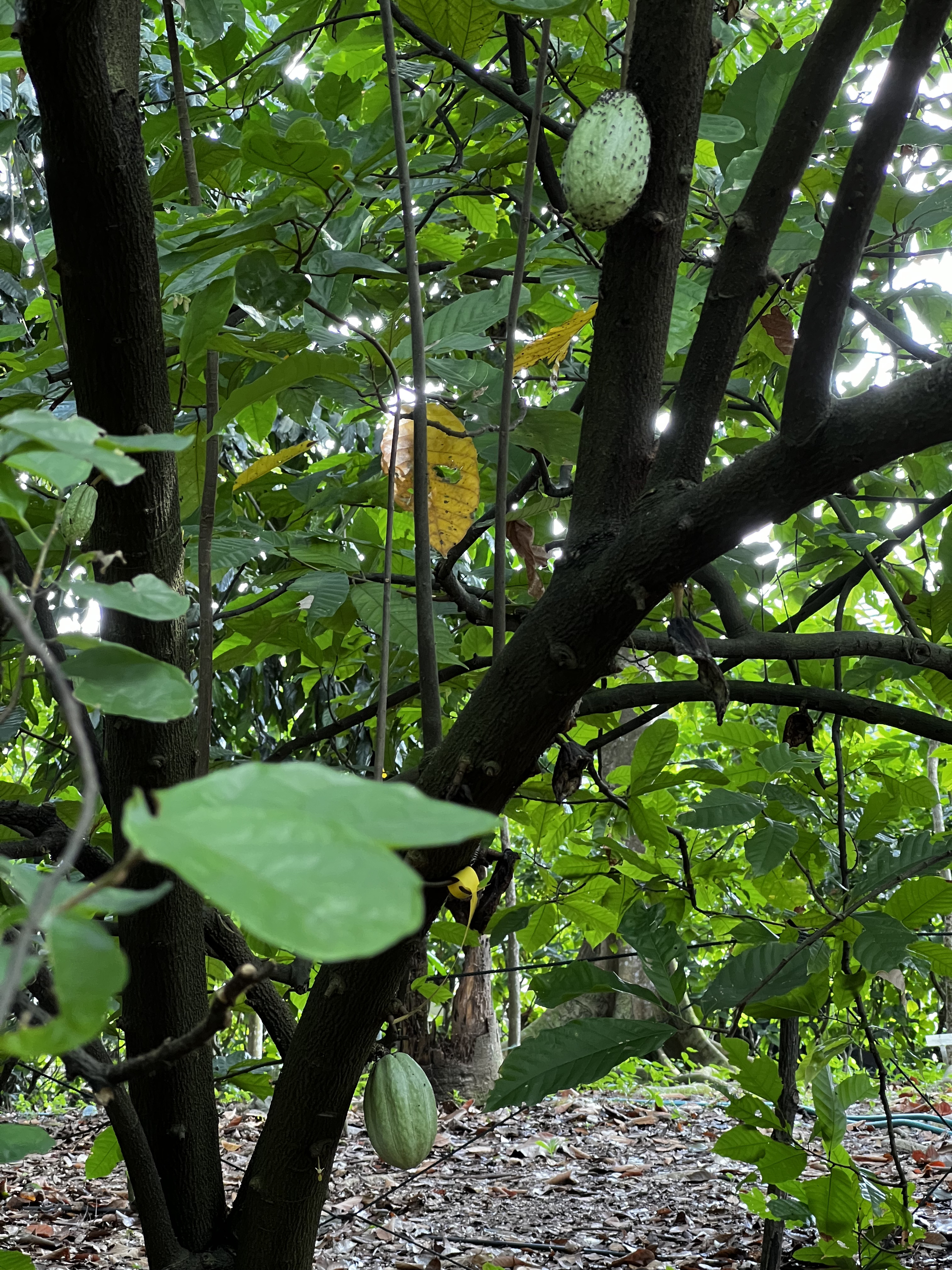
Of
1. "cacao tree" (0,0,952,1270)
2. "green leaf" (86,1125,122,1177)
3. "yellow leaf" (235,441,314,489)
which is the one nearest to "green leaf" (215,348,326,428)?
"cacao tree" (0,0,952,1270)

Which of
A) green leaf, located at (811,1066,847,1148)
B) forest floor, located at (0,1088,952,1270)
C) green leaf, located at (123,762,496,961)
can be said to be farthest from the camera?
forest floor, located at (0,1088,952,1270)

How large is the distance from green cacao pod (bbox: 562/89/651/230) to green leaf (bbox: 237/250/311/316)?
0.30 metres

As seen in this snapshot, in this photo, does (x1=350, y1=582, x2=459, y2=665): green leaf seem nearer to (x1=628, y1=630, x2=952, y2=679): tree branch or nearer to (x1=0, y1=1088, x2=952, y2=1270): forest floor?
(x1=628, y1=630, x2=952, y2=679): tree branch

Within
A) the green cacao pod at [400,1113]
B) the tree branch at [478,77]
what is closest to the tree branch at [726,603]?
the tree branch at [478,77]

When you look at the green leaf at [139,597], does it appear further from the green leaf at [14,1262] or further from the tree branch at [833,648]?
the tree branch at [833,648]

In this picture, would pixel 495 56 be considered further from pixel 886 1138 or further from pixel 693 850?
pixel 886 1138

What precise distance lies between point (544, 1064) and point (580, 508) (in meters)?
0.62

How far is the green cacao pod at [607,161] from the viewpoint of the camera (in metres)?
0.90

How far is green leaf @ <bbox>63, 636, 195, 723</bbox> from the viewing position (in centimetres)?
47

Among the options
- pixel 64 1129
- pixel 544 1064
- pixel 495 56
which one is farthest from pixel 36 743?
pixel 544 1064

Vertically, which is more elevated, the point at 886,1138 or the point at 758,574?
the point at 758,574

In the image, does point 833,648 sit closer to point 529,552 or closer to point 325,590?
point 529,552

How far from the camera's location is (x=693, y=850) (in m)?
2.03

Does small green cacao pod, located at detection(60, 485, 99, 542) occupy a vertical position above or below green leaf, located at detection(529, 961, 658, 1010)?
above
